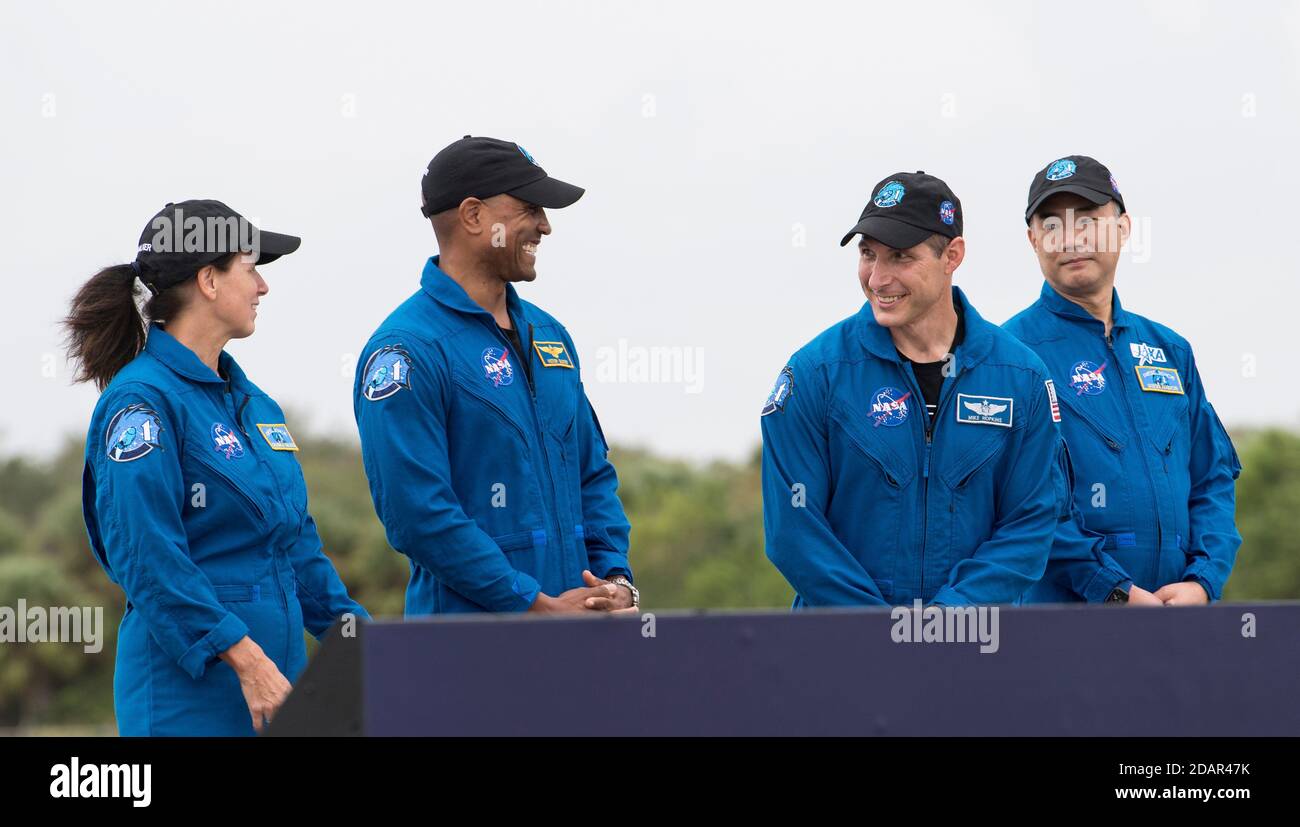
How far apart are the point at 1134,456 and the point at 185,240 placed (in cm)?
279

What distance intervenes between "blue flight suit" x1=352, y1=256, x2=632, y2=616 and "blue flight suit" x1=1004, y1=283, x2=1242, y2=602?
54.6 inches

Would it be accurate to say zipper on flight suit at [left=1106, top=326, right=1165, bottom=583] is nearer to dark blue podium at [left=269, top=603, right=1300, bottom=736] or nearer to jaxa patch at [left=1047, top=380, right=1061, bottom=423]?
jaxa patch at [left=1047, top=380, right=1061, bottom=423]

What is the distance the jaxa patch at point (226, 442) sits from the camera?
12.4ft

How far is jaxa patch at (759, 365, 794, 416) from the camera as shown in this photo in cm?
401

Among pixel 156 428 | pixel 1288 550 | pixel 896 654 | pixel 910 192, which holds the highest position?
pixel 910 192

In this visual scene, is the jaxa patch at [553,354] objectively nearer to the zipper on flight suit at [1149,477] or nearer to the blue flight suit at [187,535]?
the blue flight suit at [187,535]

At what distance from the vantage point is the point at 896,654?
267 centimetres

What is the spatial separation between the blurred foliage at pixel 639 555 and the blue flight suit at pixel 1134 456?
13.2 m

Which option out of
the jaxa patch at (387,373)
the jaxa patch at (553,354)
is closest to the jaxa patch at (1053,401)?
the jaxa patch at (553,354)
